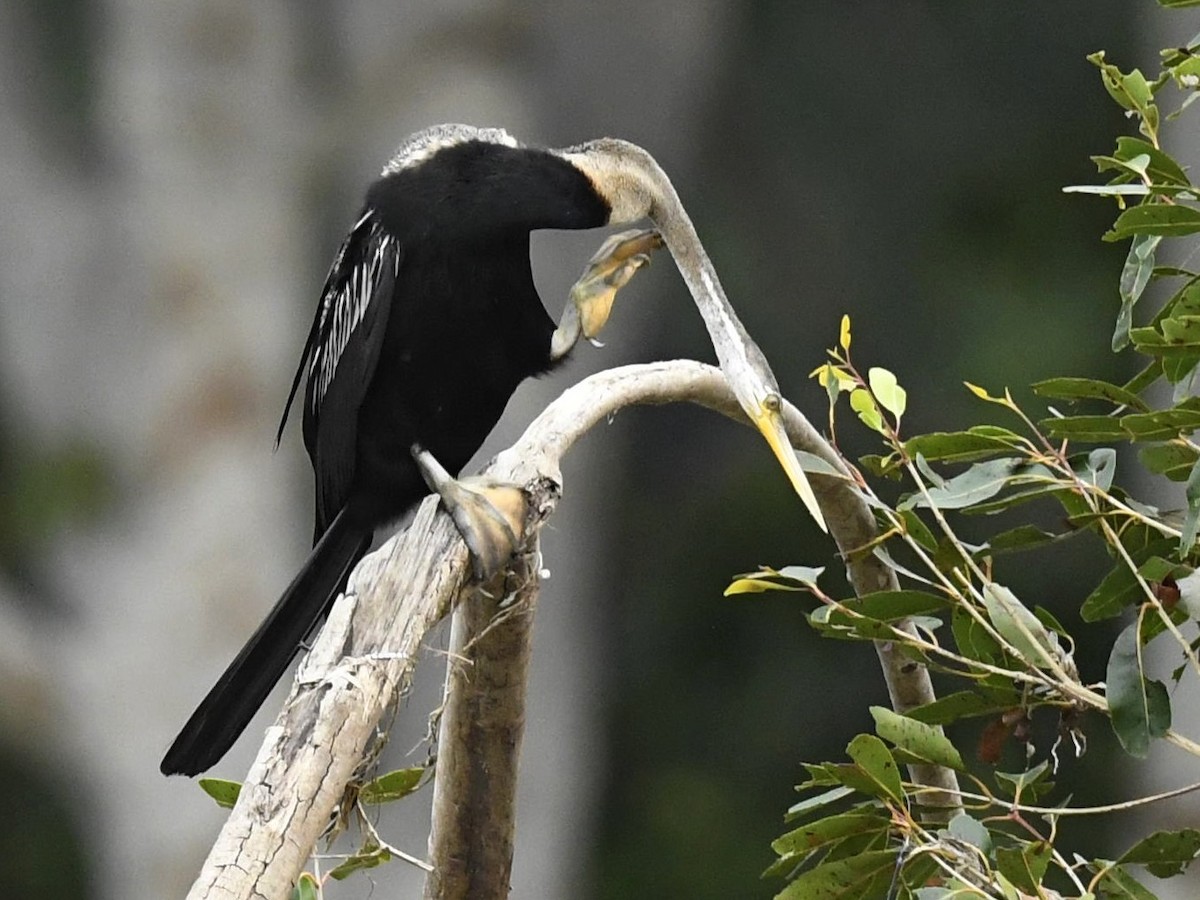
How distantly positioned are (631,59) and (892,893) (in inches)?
84.5

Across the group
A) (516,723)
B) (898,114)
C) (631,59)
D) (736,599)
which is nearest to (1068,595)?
(736,599)

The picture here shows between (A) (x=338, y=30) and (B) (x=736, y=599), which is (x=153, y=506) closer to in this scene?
(A) (x=338, y=30)

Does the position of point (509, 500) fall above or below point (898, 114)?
above

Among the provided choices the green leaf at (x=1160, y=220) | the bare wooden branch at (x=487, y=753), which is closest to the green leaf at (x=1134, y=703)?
the green leaf at (x=1160, y=220)

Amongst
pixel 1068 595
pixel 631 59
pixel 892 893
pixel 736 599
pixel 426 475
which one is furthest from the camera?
pixel 736 599

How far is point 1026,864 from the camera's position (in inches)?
29.1

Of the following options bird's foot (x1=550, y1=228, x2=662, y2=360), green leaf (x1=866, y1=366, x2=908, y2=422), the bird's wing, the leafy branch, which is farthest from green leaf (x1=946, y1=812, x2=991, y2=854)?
the bird's wing

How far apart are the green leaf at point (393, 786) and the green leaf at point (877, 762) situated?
0.80ft

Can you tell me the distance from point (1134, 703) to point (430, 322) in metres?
0.65

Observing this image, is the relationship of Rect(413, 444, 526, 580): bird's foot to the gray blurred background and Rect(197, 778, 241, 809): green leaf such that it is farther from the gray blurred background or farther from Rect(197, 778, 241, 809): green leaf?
the gray blurred background

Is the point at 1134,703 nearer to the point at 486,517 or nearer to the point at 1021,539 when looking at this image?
the point at 1021,539

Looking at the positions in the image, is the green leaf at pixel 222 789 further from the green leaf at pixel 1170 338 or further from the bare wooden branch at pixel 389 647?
the green leaf at pixel 1170 338

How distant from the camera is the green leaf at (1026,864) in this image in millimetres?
739

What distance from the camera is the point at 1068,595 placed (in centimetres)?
295
